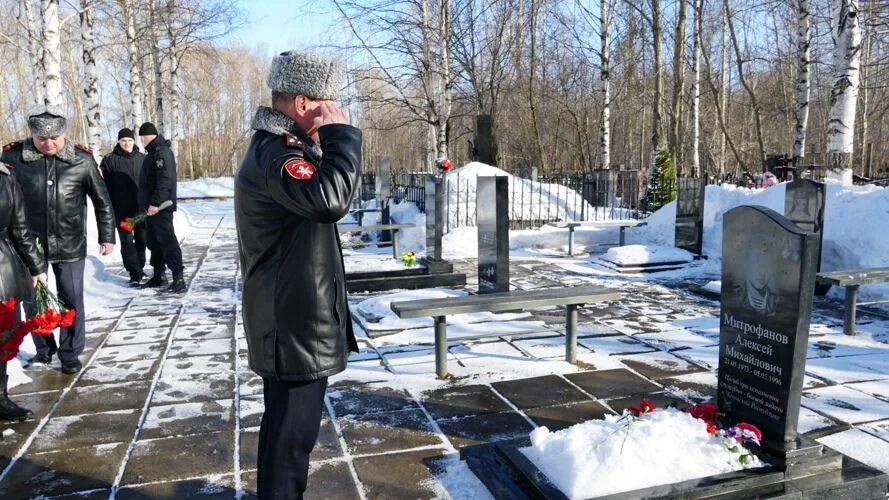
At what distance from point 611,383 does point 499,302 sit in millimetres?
1048

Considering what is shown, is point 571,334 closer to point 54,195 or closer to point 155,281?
point 54,195

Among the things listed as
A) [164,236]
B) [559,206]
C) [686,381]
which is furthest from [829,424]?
[559,206]

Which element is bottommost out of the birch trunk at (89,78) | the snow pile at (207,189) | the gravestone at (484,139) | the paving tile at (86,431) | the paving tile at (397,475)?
the paving tile at (397,475)

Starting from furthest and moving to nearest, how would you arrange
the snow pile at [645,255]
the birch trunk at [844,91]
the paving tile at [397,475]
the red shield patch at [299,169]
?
1. the birch trunk at [844,91]
2. the snow pile at [645,255]
3. the paving tile at [397,475]
4. the red shield patch at [299,169]

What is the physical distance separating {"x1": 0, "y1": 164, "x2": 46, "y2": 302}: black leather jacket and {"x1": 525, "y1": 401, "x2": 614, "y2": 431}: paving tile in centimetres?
346

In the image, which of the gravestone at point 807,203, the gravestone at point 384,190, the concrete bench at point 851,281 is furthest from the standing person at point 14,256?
the gravestone at point 384,190

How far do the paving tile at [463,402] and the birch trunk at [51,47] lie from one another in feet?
35.7

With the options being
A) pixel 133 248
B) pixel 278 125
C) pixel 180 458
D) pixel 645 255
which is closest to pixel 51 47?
pixel 133 248

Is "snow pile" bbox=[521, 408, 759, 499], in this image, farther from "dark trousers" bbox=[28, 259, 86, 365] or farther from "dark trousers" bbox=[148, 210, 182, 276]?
"dark trousers" bbox=[148, 210, 182, 276]

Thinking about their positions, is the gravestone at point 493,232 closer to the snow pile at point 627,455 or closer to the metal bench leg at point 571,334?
the metal bench leg at point 571,334

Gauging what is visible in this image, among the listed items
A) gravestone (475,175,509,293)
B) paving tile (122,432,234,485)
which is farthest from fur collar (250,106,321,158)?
gravestone (475,175,509,293)

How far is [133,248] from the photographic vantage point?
9.27 m

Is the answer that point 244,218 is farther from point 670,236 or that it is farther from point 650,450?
point 670,236

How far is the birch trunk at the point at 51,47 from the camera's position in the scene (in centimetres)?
1160
